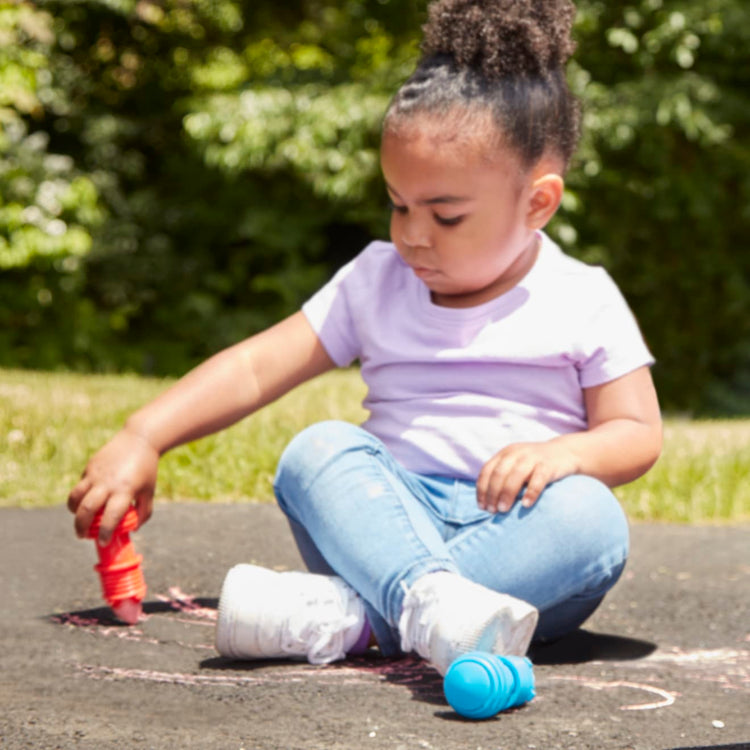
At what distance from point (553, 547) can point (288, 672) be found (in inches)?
18.5

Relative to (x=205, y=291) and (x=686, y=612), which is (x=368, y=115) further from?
(x=686, y=612)

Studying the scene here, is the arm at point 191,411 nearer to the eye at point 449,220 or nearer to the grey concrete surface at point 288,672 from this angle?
the grey concrete surface at point 288,672

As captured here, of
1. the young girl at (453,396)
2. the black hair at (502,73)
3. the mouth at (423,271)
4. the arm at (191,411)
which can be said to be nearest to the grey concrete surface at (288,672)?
the young girl at (453,396)

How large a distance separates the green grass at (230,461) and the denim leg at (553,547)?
4.55 feet

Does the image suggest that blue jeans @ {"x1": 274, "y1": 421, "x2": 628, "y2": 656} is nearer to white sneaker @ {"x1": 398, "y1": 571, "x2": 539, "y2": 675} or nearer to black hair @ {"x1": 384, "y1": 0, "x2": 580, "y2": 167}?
white sneaker @ {"x1": 398, "y1": 571, "x2": 539, "y2": 675}

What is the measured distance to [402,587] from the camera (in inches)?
72.0

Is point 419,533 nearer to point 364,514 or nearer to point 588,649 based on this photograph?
point 364,514

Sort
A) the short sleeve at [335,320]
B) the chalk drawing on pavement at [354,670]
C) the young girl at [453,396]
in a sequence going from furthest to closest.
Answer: the short sleeve at [335,320]
the young girl at [453,396]
the chalk drawing on pavement at [354,670]

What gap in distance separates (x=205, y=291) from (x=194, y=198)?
2.46 ft

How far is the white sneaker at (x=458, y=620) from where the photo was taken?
1706mm

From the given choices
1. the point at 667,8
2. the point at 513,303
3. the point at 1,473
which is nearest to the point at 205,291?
the point at 667,8

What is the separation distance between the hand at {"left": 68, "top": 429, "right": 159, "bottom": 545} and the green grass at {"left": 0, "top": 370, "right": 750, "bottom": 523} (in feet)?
3.93

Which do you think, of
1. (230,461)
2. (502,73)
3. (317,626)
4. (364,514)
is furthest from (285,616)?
(230,461)

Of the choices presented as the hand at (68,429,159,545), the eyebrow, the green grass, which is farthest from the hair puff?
the green grass
